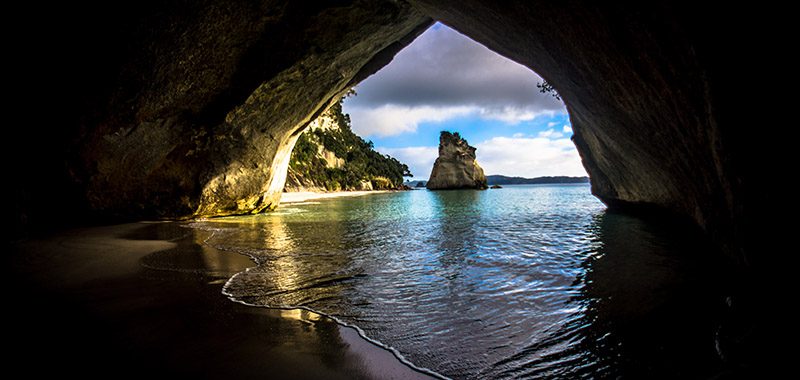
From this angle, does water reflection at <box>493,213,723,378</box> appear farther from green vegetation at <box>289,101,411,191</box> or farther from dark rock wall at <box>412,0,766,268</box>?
green vegetation at <box>289,101,411,191</box>

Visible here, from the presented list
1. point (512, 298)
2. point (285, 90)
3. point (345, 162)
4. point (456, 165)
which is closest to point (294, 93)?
point (285, 90)

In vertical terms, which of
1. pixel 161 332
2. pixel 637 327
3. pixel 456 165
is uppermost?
pixel 456 165

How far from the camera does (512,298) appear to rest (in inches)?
176

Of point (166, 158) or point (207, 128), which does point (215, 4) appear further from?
point (166, 158)

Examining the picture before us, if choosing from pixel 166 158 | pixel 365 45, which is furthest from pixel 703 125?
pixel 166 158

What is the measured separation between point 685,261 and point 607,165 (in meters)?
7.99

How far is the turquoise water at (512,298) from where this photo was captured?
9.48 ft

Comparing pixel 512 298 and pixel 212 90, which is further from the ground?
pixel 212 90

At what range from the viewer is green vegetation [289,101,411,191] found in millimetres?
57031


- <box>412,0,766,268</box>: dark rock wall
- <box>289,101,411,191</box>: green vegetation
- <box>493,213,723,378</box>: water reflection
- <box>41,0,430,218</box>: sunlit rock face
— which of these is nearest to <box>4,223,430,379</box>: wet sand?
<box>493,213,723,378</box>: water reflection

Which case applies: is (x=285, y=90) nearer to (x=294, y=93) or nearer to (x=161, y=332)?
(x=294, y=93)

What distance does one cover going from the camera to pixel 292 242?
900 centimetres

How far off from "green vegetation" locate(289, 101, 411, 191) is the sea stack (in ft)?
53.7

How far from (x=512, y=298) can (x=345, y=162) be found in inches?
2705
